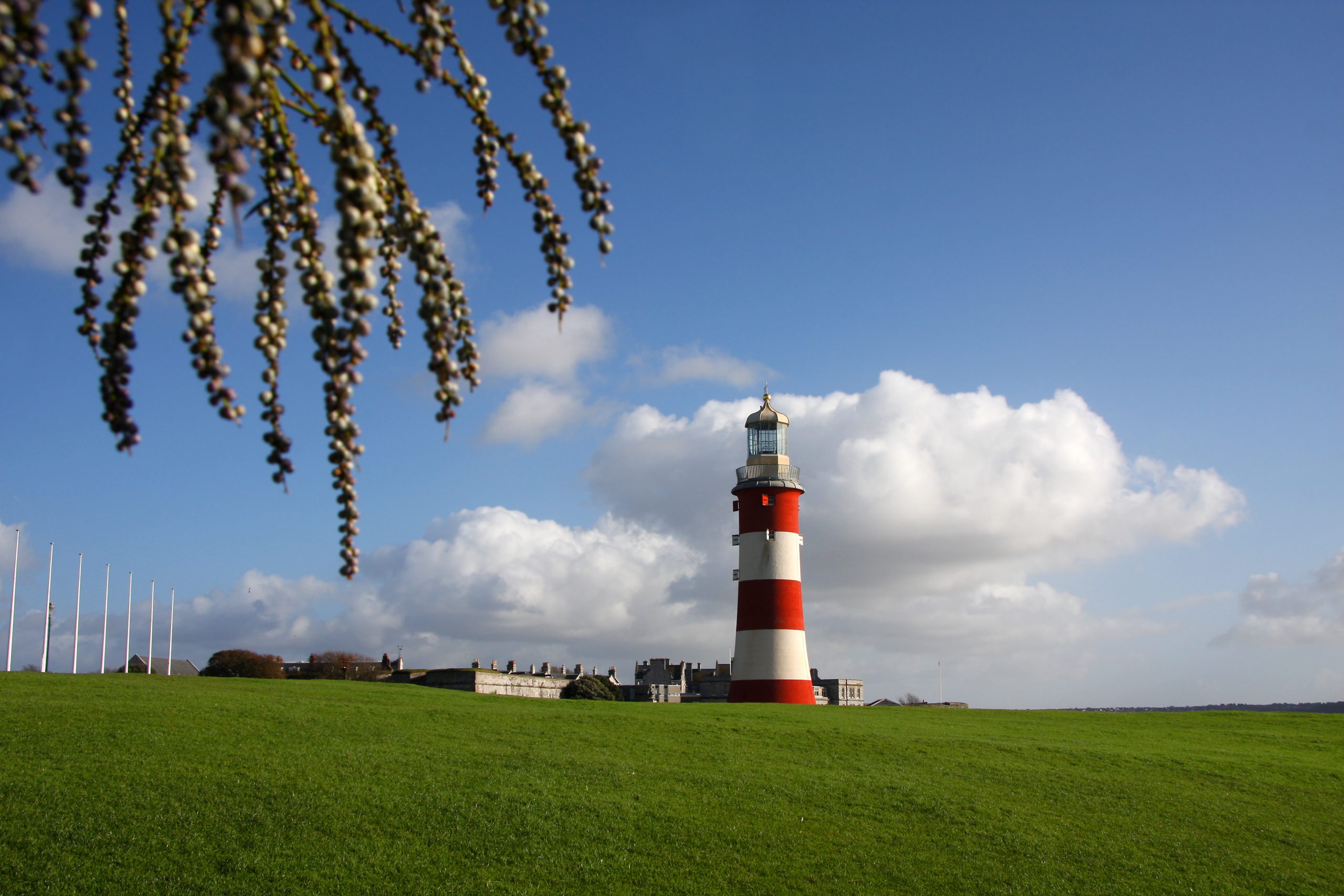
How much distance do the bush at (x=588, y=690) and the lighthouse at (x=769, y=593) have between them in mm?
9468

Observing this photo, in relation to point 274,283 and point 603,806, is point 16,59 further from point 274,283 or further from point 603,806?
point 603,806

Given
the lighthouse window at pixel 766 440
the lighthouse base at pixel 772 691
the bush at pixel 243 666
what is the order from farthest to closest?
the bush at pixel 243 666 → the lighthouse window at pixel 766 440 → the lighthouse base at pixel 772 691

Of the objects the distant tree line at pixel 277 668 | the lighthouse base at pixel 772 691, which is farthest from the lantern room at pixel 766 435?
the distant tree line at pixel 277 668

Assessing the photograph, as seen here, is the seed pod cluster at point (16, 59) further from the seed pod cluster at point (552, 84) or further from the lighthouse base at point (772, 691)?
the lighthouse base at point (772, 691)

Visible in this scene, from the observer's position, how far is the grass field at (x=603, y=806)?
17.9m

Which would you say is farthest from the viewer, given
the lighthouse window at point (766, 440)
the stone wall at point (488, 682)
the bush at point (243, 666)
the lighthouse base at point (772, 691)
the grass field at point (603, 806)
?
the bush at point (243, 666)

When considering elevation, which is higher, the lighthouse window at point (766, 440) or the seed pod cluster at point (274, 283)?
the lighthouse window at point (766, 440)

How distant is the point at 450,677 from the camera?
5262 centimetres

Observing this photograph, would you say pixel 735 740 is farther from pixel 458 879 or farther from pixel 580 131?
pixel 580 131

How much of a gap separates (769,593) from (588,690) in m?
13.1

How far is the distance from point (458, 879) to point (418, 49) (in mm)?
17017

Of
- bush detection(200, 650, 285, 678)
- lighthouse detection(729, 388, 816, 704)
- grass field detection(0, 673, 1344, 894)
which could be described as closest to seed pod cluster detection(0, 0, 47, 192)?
grass field detection(0, 673, 1344, 894)

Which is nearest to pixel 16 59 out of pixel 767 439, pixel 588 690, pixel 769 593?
pixel 769 593

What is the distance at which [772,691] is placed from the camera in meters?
44.4
